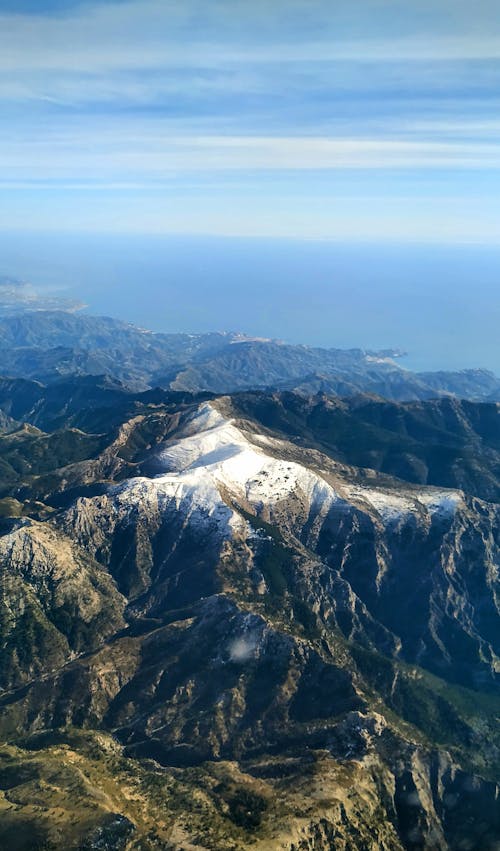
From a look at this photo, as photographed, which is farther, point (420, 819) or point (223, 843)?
point (420, 819)

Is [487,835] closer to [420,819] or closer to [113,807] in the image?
[420,819]

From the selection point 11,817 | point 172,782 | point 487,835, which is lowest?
point 487,835

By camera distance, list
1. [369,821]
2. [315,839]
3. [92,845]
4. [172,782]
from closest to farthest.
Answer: [92,845]
[315,839]
[369,821]
[172,782]

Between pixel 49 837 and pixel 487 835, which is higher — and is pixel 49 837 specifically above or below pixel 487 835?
above

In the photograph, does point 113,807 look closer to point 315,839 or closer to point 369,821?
point 315,839

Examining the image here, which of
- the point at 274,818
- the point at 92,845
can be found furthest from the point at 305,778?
the point at 92,845

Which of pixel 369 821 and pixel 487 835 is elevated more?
pixel 369 821

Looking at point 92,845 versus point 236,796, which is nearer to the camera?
point 92,845

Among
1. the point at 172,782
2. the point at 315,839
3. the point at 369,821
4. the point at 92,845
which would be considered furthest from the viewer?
the point at 172,782

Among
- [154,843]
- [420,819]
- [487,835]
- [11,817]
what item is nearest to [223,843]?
[154,843]
